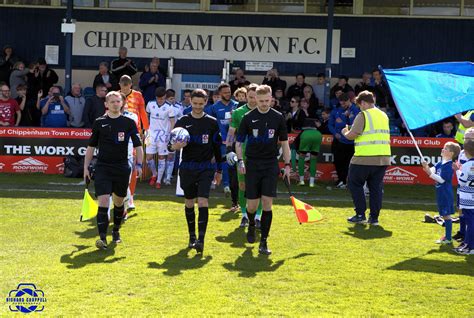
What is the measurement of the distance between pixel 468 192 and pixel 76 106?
35.9ft

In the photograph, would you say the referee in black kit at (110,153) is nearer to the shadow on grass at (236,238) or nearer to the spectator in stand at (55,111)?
the shadow on grass at (236,238)

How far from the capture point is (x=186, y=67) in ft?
71.8

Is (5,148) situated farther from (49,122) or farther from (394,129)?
(394,129)

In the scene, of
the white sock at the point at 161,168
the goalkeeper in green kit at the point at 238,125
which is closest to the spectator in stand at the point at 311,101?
the white sock at the point at 161,168

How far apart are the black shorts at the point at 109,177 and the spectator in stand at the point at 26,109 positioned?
9.63 metres

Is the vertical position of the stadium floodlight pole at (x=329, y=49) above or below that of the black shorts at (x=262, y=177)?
above

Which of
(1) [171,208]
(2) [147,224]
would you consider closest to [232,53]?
(1) [171,208]

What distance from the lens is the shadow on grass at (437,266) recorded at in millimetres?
9273

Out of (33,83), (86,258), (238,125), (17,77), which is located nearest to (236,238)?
(238,125)

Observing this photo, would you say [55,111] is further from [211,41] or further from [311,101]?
[311,101]

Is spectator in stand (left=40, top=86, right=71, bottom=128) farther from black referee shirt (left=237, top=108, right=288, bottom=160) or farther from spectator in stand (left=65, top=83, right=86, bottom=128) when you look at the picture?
black referee shirt (left=237, top=108, right=288, bottom=160)

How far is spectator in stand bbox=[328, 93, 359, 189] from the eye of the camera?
1677 cm

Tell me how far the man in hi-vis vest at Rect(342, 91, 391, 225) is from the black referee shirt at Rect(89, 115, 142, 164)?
11.4 ft

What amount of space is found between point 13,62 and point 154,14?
3.83 meters
